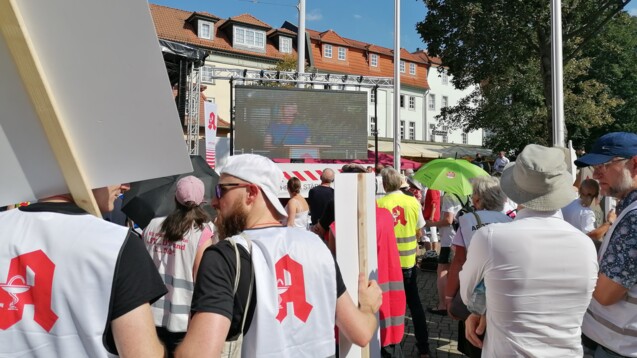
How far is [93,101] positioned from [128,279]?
1.57ft

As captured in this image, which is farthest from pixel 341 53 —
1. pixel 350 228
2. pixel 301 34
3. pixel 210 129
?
pixel 350 228

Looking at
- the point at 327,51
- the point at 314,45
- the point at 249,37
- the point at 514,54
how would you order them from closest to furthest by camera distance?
the point at 514,54
the point at 249,37
the point at 314,45
the point at 327,51

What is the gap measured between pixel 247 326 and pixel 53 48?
971 millimetres

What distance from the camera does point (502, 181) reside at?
2.37 m

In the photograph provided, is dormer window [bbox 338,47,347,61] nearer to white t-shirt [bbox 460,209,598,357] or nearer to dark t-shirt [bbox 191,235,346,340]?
white t-shirt [bbox 460,209,598,357]

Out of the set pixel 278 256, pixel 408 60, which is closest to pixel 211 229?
pixel 278 256

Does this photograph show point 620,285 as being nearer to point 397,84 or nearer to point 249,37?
point 397,84

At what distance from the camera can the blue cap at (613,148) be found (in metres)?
2.44

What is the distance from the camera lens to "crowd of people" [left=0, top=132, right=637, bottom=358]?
129 centimetres

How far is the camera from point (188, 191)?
3.31 m

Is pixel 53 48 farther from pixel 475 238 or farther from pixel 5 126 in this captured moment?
pixel 475 238

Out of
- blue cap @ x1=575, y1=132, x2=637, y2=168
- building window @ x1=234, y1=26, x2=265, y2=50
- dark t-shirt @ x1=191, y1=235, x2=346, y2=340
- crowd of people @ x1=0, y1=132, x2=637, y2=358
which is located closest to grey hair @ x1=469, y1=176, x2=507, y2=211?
crowd of people @ x1=0, y1=132, x2=637, y2=358

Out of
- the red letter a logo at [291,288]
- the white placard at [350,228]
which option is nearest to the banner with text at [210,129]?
the white placard at [350,228]

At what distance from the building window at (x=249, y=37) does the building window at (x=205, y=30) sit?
194 centimetres
